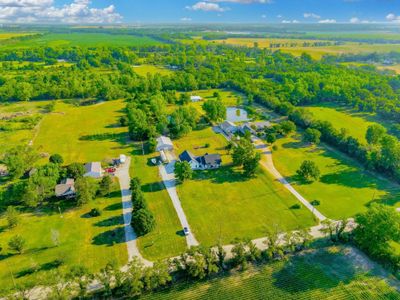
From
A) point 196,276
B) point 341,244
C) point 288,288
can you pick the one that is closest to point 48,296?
point 196,276

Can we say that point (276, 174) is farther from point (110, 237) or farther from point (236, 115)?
point (236, 115)

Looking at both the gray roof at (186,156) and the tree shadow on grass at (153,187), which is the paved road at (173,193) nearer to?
the tree shadow on grass at (153,187)

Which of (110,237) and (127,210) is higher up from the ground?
(127,210)

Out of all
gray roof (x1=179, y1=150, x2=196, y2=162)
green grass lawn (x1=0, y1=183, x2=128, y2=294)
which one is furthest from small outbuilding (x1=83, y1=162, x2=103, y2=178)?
gray roof (x1=179, y1=150, x2=196, y2=162)

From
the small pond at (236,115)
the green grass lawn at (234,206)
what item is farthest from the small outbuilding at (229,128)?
the green grass lawn at (234,206)

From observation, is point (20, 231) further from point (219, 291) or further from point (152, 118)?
point (152, 118)

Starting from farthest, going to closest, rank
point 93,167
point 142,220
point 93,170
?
point 93,167
point 93,170
point 142,220

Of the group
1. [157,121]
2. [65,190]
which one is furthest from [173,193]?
[157,121]
